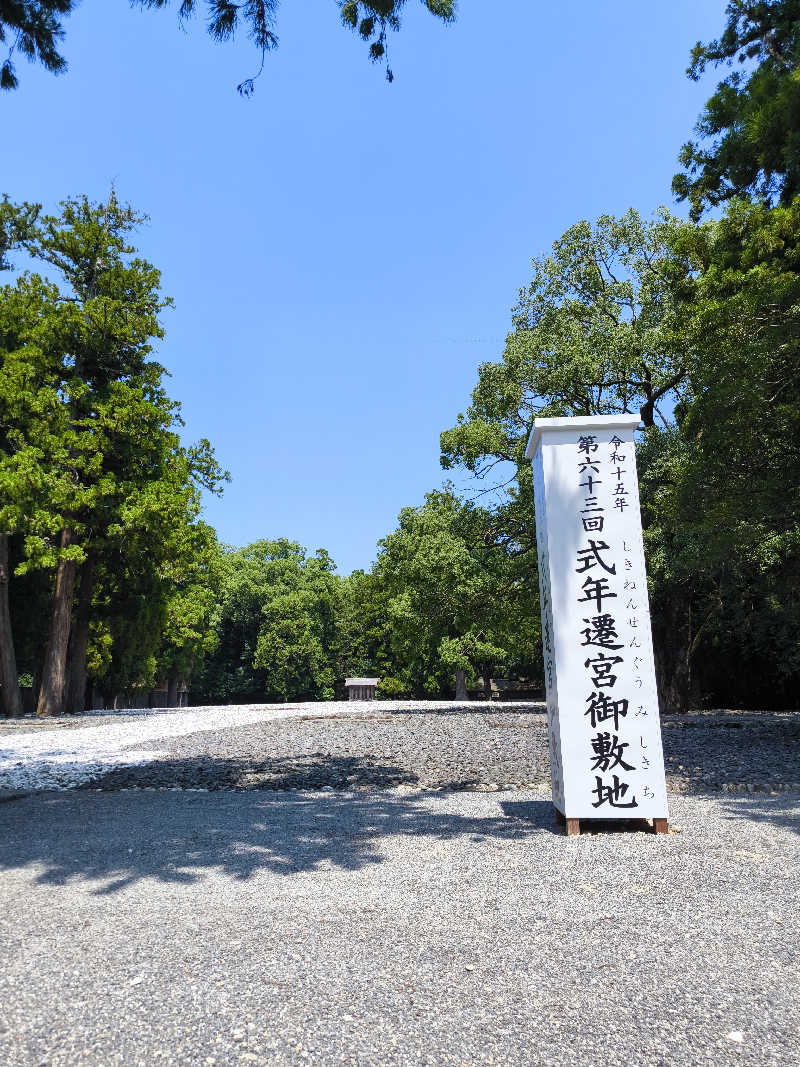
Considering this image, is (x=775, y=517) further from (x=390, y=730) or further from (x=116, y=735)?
(x=116, y=735)

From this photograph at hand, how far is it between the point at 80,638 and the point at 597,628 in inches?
662

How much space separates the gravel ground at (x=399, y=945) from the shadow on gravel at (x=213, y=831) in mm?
28

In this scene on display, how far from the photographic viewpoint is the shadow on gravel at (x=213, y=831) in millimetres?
3820

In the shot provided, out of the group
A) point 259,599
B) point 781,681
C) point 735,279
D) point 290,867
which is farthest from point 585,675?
point 259,599

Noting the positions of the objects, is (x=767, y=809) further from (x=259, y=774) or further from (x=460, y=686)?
(x=460, y=686)

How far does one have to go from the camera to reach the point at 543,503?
4902mm

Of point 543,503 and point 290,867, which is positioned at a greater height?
point 543,503

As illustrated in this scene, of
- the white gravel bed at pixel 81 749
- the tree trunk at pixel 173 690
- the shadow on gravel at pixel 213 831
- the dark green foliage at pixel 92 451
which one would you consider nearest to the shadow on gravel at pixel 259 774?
the white gravel bed at pixel 81 749

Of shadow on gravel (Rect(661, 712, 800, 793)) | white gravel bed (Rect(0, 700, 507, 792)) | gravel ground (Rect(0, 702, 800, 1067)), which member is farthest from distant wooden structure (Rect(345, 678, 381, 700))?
gravel ground (Rect(0, 702, 800, 1067))

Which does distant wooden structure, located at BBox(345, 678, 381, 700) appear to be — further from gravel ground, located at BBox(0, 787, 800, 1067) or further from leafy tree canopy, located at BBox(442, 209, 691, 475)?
gravel ground, located at BBox(0, 787, 800, 1067)

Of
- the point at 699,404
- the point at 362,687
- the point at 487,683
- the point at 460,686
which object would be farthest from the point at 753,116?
the point at 487,683

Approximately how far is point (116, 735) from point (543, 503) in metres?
9.14

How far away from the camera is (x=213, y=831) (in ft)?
15.1

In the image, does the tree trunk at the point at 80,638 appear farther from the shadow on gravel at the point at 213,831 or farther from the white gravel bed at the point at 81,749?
the shadow on gravel at the point at 213,831
